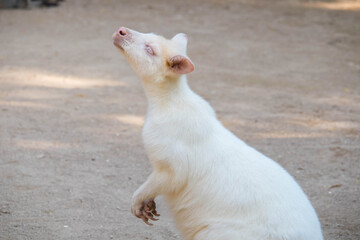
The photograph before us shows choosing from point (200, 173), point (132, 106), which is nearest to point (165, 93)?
point (200, 173)

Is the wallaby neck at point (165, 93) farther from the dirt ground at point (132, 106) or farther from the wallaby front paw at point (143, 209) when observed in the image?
the dirt ground at point (132, 106)

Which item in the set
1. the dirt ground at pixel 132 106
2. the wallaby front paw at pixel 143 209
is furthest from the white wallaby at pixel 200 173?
the dirt ground at pixel 132 106

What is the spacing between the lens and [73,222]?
367 cm

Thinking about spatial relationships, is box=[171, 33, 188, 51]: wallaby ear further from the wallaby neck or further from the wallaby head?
the wallaby neck

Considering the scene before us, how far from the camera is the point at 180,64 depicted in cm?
279

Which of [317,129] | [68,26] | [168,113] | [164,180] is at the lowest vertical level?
[68,26]

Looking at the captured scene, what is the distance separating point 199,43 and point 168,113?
578 centimetres

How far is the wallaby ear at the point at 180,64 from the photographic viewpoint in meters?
2.75

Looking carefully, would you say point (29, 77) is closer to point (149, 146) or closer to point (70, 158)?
point (70, 158)

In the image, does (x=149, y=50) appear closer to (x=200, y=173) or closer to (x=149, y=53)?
(x=149, y=53)

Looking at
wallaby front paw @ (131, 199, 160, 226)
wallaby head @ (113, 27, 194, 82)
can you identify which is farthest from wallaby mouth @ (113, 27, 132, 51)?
wallaby front paw @ (131, 199, 160, 226)

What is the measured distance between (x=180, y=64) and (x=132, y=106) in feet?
10.4

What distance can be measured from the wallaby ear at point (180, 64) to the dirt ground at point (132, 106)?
1.32m

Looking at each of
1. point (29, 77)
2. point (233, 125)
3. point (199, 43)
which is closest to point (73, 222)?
point (233, 125)
